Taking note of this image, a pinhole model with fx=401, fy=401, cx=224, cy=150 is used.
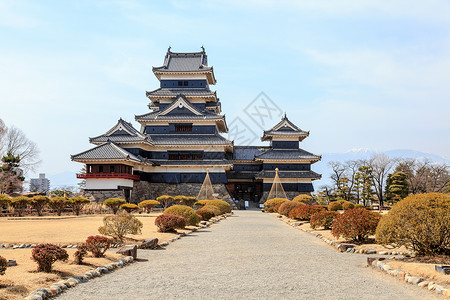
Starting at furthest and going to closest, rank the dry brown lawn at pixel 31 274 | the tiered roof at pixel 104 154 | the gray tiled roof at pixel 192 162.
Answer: the gray tiled roof at pixel 192 162 → the tiered roof at pixel 104 154 → the dry brown lawn at pixel 31 274

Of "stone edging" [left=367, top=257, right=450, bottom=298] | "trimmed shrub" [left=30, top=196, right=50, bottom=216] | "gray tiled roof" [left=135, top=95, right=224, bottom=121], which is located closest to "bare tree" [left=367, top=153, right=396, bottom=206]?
"gray tiled roof" [left=135, top=95, right=224, bottom=121]

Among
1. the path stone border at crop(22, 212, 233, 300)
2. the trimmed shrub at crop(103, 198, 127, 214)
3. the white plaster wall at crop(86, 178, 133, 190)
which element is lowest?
the path stone border at crop(22, 212, 233, 300)

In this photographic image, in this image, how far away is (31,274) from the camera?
9.44m

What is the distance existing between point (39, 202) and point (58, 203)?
1.48 m

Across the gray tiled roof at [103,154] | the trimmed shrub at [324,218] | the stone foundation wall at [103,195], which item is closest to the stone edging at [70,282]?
the trimmed shrub at [324,218]

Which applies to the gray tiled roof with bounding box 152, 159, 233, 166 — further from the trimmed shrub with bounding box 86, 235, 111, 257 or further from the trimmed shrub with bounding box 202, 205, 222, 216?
the trimmed shrub with bounding box 86, 235, 111, 257

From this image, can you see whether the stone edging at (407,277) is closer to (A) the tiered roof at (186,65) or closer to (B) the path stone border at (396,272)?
(B) the path stone border at (396,272)

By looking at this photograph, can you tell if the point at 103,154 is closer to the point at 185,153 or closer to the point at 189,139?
the point at 185,153

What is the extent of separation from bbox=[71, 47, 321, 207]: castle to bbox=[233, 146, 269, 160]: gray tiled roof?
19 cm

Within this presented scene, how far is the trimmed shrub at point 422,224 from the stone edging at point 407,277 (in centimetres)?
95

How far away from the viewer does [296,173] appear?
5522 centimetres

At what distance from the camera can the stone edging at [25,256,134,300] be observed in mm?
7830

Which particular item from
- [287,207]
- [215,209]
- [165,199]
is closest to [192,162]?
[165,199]

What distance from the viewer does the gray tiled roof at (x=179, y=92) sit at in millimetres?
55875
